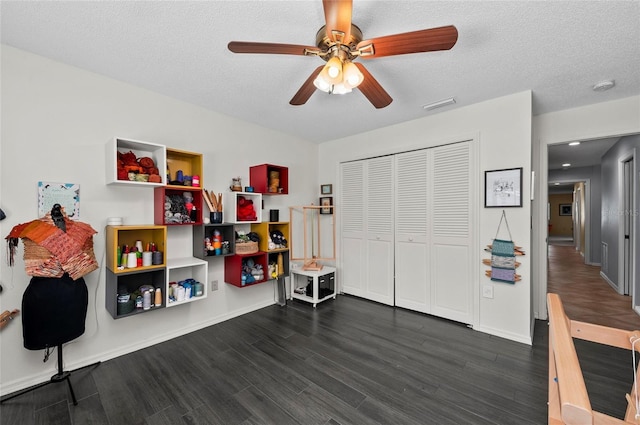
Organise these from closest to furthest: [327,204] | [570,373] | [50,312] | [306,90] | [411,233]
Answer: [570,373], [50,312], [306,90], [411,233], [327,204]

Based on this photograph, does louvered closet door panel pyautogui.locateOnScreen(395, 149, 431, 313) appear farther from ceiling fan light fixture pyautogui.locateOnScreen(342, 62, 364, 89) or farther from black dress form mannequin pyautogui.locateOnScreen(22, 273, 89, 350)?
black dress form mannequin pyautogui.locateOnScreen(22, 273, 89, 350)

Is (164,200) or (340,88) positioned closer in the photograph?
(340,88)

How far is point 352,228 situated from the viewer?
415 cm

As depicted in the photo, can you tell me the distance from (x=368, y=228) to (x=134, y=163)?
295 cm

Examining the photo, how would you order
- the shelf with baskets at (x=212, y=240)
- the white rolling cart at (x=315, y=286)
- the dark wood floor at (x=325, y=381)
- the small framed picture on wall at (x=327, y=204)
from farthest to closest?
the small framed picture on wall at (x=327, y=204), the white rolling cart at (x=315, y=286), the shelf with baskets at (x=212, y=240), the dark wood floor at (x=325, y=381)

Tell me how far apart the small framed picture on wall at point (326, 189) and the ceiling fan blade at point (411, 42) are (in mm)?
2843

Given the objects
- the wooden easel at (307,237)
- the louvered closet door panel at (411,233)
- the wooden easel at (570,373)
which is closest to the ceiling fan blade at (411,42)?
the wooden easel at (570,373)

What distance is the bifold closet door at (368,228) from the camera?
375 centimetres

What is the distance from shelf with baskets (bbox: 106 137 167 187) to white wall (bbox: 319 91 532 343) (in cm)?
300

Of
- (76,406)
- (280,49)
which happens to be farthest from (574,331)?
(76,406)

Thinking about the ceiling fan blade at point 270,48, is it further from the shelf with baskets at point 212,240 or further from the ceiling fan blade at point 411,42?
the shelf with baskets at point 212,240

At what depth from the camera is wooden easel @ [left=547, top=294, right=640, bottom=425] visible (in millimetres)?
543

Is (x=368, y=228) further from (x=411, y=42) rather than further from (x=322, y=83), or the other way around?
(x=411, y=42)

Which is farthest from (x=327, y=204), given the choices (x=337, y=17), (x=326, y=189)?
(x=337, y=17)
